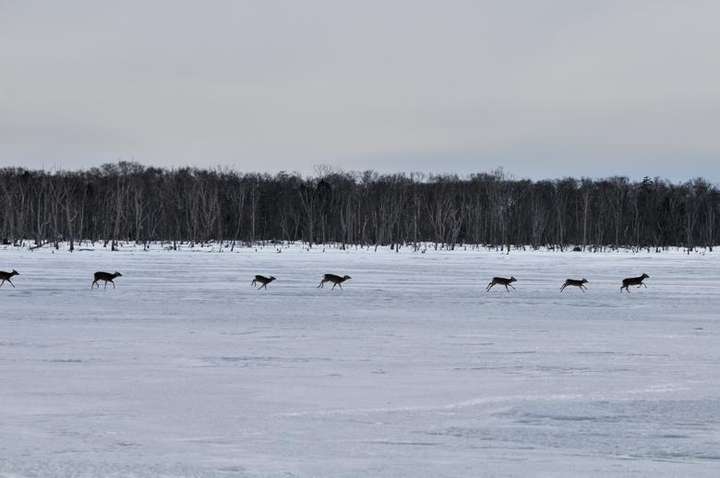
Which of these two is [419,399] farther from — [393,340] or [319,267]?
[319,267]

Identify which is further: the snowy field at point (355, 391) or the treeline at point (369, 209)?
the treeline at point (369, 209)

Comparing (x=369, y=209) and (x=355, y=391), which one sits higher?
(x=369, y=209)

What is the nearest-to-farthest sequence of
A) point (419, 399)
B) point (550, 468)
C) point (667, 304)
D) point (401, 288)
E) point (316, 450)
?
point (550, 468), point (316, 450), point (419, 399), point (667, 304), point (401, 288)

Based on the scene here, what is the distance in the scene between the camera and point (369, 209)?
95.2m

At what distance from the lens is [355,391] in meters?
8.30

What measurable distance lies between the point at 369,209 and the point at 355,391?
87.0 metres

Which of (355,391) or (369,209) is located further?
(369,209)

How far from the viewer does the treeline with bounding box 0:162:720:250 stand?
8794cm

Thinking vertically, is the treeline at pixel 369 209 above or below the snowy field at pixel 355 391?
above

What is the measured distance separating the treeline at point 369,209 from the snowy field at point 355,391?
218ft

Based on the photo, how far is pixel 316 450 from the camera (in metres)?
5.97

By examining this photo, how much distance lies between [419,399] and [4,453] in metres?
3.39

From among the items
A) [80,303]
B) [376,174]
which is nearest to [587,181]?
[376,174]

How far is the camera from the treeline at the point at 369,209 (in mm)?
87938
